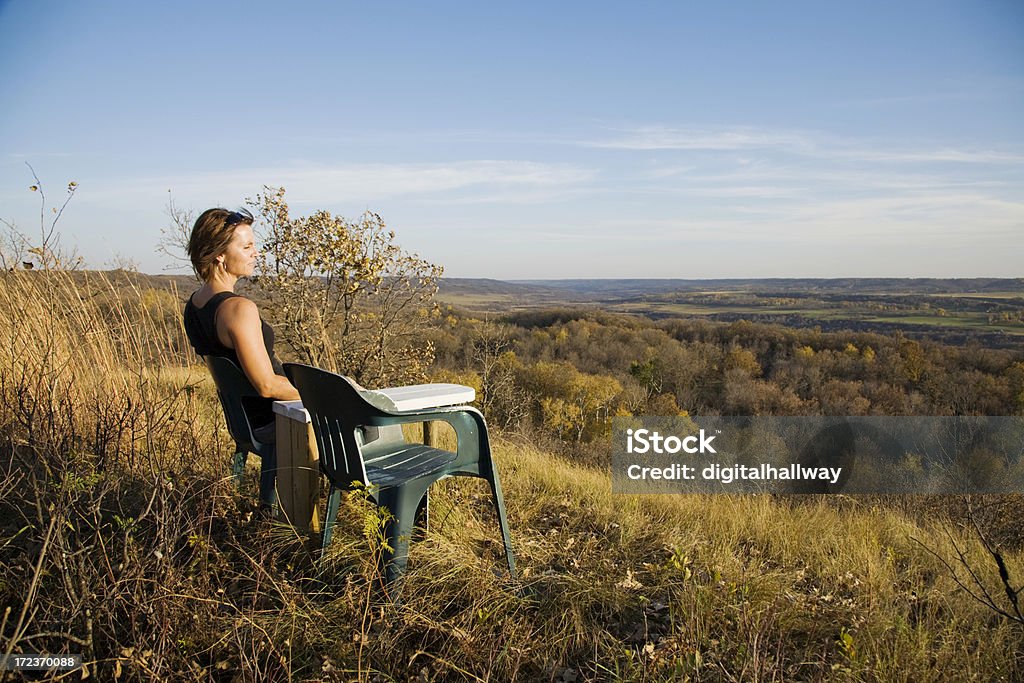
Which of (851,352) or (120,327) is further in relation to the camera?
(851,352)

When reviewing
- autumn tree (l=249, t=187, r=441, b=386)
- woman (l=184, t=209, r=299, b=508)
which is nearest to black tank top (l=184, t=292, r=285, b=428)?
woman (l=184, t=209, r=299, b=508)

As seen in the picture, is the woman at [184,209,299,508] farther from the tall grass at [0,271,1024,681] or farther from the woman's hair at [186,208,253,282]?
the tall grass at [0,271,1024,681]

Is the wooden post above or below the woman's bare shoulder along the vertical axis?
below

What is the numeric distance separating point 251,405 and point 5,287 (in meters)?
2.43

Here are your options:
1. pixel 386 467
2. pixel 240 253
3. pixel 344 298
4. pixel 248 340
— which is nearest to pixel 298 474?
pixel 386 467

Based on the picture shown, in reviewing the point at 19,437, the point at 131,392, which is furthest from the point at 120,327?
the point at 19,437

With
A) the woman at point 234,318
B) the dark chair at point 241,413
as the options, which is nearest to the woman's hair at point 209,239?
the woman at point 234,318

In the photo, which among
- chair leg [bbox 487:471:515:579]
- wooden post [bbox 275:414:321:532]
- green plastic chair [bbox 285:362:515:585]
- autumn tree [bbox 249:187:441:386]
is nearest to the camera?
green plastic chair [bbox 285:362:515:585]

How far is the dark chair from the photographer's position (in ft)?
8.54

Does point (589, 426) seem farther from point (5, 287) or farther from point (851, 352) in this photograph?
point (851, 352)

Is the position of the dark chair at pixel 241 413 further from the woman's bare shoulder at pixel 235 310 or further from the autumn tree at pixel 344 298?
the autumn tree at pixel 344 298

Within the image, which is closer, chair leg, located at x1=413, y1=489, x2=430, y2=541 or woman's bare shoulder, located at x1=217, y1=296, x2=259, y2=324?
woman's bare shoulder, located at x1=217, y1=296, x2=259, y2=324

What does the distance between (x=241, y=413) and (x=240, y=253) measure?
2.12ft

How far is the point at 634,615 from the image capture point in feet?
8.31
